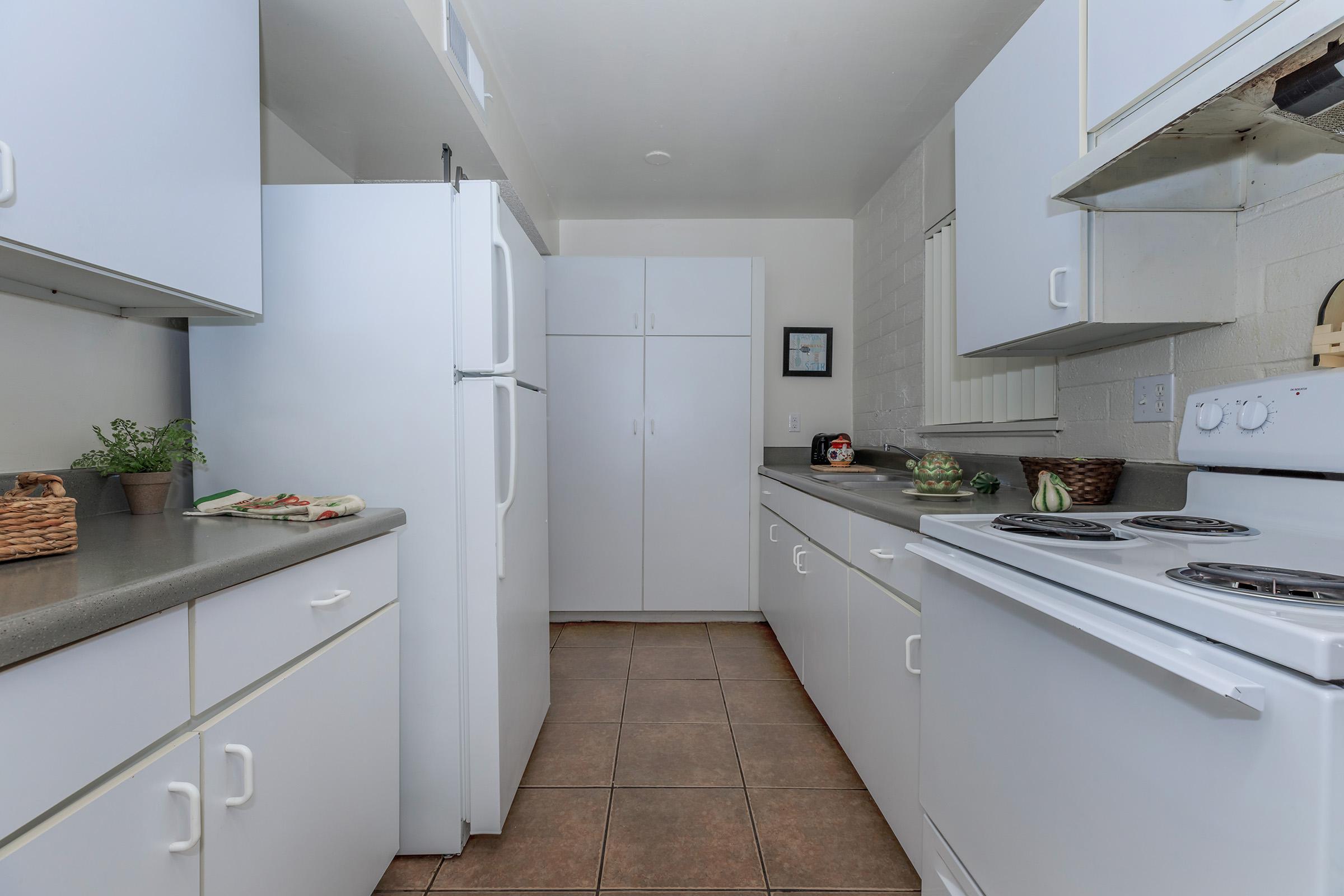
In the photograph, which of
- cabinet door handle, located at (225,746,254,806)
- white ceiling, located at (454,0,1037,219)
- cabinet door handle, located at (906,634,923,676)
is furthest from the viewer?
white ceiling, located at (454,0,1037,219)

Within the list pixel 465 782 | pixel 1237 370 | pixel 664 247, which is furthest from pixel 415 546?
pixel 664 247

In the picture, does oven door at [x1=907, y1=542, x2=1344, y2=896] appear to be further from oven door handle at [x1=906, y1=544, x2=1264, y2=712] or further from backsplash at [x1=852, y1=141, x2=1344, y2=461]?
backsplash at [x1=852, y1=141, x2=1344, y2=461]

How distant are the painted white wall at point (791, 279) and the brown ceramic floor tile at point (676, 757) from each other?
215 centimetres

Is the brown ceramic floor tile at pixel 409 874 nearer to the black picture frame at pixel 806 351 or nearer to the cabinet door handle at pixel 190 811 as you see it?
the cabinet door handle at pixel 190 811

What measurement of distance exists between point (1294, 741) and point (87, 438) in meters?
2.02

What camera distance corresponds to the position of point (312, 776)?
1100mm

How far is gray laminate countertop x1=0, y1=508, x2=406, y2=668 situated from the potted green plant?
0.16 ft

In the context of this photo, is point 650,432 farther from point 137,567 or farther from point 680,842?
point 137,567

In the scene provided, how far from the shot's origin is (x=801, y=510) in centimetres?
252

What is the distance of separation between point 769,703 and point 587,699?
2.38 feet

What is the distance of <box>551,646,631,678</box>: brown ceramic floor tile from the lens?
2.81m

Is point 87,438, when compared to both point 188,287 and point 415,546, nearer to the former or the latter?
point 188,287

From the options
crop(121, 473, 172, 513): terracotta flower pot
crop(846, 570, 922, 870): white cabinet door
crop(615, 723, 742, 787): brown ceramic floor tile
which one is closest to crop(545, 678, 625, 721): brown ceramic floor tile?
crop(615, 723, 742, 787): brown ceramic floor tile

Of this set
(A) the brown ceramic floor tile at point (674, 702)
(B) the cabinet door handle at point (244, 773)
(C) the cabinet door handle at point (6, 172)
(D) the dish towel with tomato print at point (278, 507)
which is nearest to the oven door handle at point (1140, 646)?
(B) the cabinet door handle at point (244, 773)
